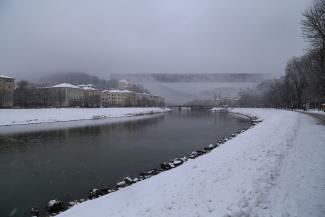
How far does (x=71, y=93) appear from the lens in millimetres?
127812

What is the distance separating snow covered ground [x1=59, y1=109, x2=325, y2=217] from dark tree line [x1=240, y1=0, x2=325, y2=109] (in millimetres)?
20210

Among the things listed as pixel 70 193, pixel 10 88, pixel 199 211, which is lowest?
pixel 70 193

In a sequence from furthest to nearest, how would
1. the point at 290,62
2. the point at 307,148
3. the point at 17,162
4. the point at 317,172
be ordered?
the point at 290,62 → the point at 17,162 → the point at 307,148 → the point at 317,172

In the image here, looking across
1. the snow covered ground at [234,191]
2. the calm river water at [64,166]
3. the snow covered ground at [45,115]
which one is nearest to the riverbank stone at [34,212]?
the calm river water at [64,166]

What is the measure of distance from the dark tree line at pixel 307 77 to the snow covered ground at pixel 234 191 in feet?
66.3

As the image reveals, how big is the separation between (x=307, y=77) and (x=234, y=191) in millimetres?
54139

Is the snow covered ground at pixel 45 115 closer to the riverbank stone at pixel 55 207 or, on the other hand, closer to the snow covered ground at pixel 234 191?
the riverbank stone at pixel 55 207

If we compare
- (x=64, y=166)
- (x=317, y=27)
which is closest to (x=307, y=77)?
(x=317, y=27)

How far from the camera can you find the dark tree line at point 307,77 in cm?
2862

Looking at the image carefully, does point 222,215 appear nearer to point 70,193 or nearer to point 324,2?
point 70,193

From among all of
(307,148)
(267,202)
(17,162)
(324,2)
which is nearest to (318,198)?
(267,202)

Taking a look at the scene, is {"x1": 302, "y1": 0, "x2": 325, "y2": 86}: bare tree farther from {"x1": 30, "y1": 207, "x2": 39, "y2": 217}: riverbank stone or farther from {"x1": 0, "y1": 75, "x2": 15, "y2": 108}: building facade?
{"x1": 0, "y1": 75, "x2": 15, "y2": 108}: building facade

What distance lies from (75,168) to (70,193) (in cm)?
457

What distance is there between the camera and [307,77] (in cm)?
5503
